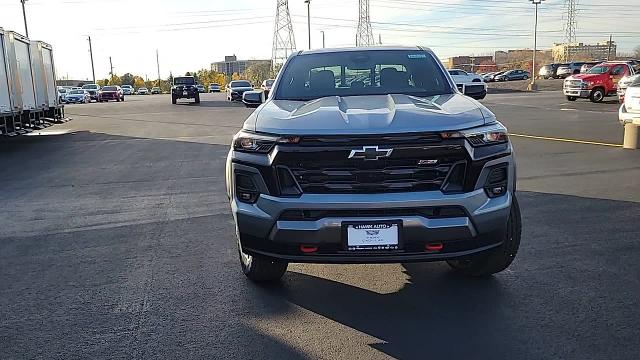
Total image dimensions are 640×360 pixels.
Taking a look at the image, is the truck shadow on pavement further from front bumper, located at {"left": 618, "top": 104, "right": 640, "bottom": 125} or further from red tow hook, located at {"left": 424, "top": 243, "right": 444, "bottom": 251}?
front bumper, located at {"left": 618, "top": 104, "right": 640, "bottom": 125}

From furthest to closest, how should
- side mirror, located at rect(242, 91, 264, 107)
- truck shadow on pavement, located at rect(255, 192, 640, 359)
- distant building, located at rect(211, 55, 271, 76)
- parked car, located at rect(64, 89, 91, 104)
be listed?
1. distant building, located at rect(211, 55, 271, 76)
2. parked car, located at rect(64, 89, 91, 104)
3. side mirror, located at rect(242, 91, 264, 107)
4. truck shadow on pavement, located at rect(255, 192, 640, 359)

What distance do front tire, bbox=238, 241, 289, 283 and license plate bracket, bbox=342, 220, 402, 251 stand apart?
3.25ft

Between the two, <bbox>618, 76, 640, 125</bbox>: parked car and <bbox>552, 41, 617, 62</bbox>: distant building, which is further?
<bbox>552, 41, 617, 62</bbox>: distant building

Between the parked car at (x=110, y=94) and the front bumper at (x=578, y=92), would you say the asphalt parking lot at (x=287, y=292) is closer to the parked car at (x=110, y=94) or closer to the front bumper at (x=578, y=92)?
the front bumper at (x=578, y=92)

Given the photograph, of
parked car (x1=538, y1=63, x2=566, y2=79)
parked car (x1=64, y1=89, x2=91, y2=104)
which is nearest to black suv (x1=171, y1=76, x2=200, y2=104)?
parked car (x1=64, y1=89, x2=91, y2=104)

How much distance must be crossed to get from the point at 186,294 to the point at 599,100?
28405mm

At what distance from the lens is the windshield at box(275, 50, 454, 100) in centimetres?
516

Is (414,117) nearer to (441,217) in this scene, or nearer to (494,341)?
(441,217)

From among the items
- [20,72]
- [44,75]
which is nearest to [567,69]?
[44,75]

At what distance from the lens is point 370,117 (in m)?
3.80

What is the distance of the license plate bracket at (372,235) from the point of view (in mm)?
3574

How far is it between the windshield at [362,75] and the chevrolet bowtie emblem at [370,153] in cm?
154

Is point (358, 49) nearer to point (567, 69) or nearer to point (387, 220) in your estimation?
point (387, 220)

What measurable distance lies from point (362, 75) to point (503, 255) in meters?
2.12
